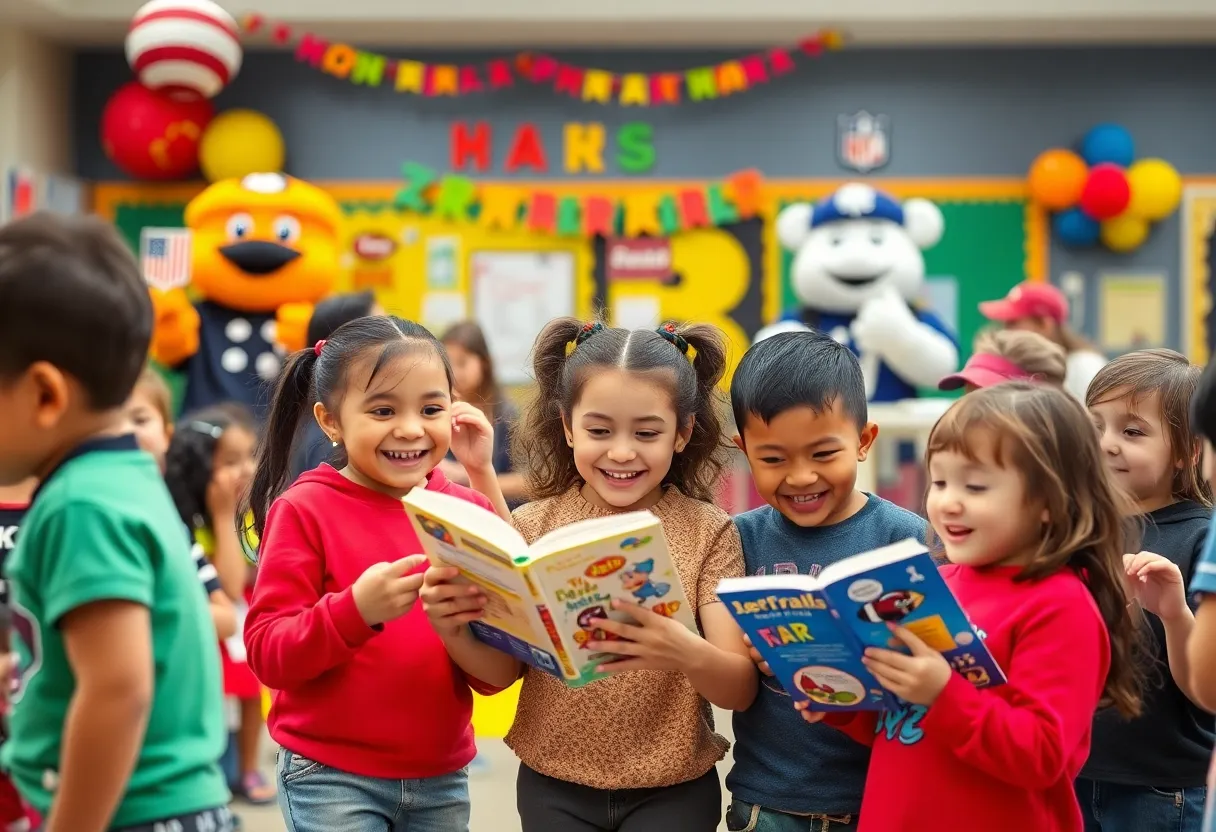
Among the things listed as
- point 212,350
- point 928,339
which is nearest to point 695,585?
point 928,339

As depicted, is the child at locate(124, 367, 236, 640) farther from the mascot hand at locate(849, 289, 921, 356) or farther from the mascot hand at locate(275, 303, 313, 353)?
the mascot hand at locate(849, 289, 921, 356)

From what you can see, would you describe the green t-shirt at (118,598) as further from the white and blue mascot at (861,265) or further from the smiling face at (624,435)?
the white and blue mascot at (861,265)

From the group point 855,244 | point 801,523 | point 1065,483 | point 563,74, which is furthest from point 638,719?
point 563,74

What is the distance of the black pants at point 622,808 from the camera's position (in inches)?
58.7

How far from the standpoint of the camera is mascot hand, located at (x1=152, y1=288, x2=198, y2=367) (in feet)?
14.4

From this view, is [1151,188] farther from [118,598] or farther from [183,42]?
[118,598]

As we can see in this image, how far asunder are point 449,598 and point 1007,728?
605 mm

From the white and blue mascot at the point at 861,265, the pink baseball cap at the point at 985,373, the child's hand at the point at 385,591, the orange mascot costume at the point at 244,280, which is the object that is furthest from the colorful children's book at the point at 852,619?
the orange mascot costume at the point at 244,280

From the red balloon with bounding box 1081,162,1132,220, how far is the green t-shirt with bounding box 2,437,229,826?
17.0 ft

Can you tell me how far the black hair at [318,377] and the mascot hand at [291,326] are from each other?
2645 mm

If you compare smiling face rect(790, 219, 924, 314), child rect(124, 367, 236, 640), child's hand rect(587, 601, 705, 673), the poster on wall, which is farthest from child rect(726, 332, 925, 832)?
the poster on wall

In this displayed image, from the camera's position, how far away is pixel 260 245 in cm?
454

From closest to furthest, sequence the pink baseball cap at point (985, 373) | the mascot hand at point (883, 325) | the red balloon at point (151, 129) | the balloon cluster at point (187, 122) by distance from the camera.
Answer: the pink baseball cap at point (985, 373)
the mascot hand at point (883, 325)
the balloon cluster at point (187, 122)
the red balloon at point (151, 129)

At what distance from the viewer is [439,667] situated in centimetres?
151
